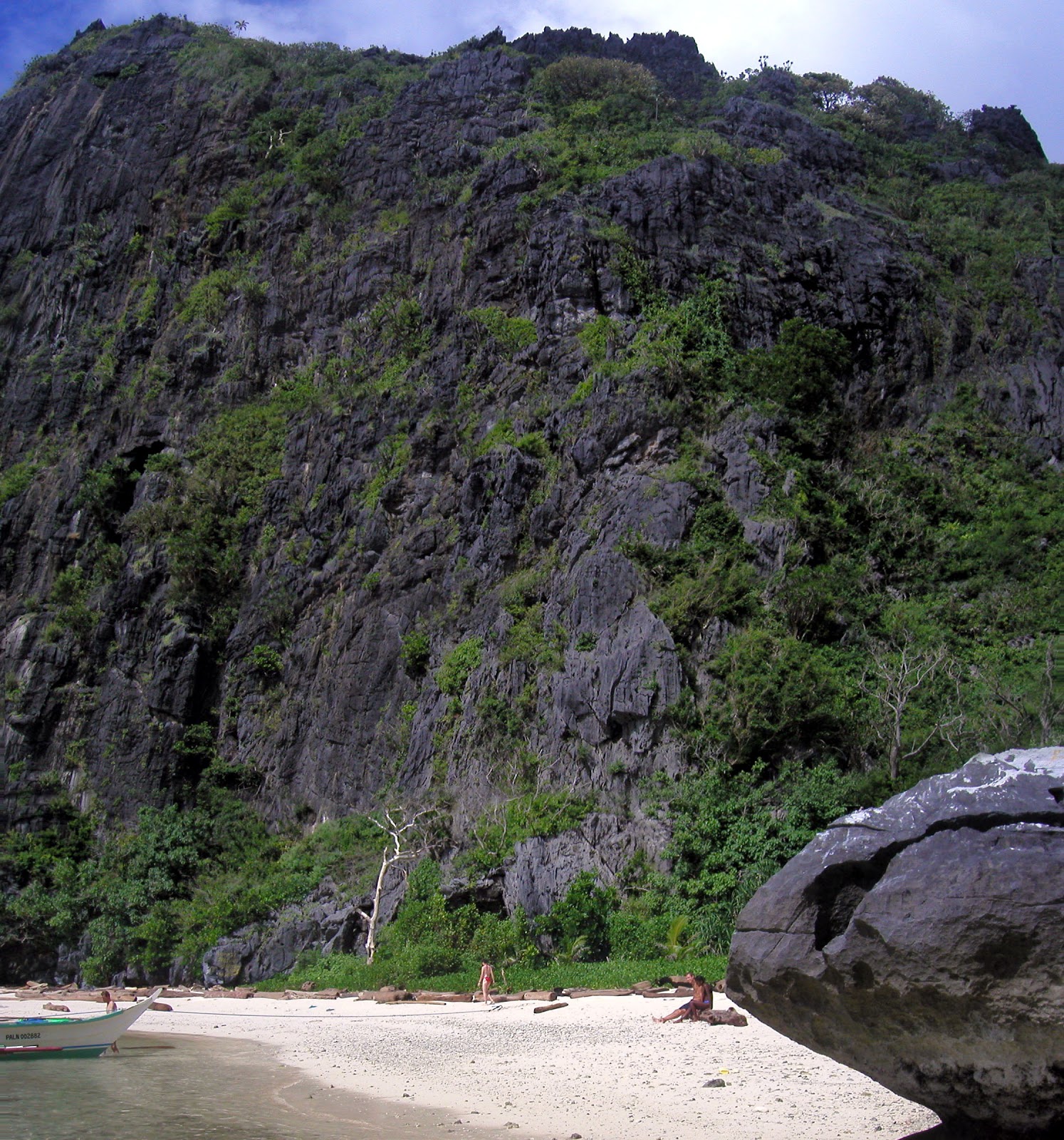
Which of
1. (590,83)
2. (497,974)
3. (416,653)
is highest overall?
(590,83)

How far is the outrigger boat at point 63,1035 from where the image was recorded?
14781 mm

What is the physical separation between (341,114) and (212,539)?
23.0 m

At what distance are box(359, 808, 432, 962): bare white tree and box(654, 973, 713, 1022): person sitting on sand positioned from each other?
10.0 m

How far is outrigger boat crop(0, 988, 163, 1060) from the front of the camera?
48.5 ft

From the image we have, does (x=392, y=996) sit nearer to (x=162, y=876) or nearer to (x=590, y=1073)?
(x=590, y=1073)

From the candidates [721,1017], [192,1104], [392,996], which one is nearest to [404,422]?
[392,996]

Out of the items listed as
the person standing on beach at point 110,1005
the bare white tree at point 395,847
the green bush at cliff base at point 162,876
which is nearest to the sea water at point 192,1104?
the person standing on beach at point 110,1005

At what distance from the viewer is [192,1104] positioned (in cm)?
1048

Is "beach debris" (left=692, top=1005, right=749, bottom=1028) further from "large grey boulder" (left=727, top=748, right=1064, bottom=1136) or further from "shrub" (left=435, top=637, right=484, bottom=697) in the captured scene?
"shrub" (left=435, top=637, right=484, bottom=697)

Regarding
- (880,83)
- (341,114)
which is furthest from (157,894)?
(880,83)

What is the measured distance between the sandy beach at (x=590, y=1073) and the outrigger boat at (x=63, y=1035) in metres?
1.73

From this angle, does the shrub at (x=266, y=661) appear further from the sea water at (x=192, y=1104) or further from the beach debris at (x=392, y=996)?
the sea water at (x=192, y=1104)

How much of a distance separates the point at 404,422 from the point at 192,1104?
78.6 feet

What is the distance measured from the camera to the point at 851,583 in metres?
23.5
